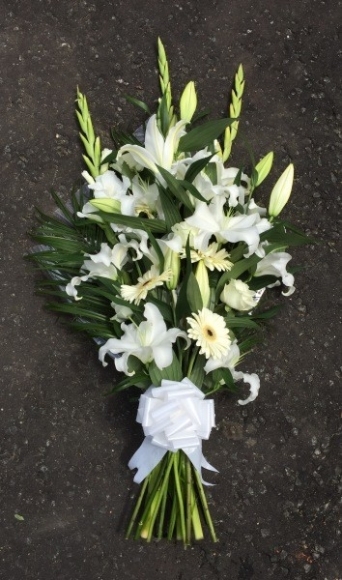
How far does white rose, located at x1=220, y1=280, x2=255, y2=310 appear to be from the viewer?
1.19 m

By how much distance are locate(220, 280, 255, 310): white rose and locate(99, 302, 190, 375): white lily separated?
9cm

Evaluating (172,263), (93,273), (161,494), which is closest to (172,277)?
(172,263)

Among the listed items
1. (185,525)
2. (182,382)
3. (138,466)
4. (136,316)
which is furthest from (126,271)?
(185,525)

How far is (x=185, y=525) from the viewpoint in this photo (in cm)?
125

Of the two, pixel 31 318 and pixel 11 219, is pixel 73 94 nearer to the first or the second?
pixel 11 219

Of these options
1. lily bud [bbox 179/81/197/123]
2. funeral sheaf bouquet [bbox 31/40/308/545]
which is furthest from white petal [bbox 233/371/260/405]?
lily bud [bbox 179/81/197/123]

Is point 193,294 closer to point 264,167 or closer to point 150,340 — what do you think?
point 150,340

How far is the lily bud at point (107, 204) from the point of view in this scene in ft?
3.91

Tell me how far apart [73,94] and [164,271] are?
44cm

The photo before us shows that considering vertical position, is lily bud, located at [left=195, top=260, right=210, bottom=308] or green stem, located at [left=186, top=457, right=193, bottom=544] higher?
lily bud, located at [left=195, top=260, right=210, bottom=308]

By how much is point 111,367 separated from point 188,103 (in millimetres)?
466

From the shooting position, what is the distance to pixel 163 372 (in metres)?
1.21

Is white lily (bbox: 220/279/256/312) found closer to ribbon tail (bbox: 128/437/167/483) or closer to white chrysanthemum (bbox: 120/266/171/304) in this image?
white chrysanthemum (bbox: 120/266/171/304)

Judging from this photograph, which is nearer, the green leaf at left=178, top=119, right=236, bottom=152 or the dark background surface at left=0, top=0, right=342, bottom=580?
the green leaf at left=178, top=119, right=236, bottom=152
